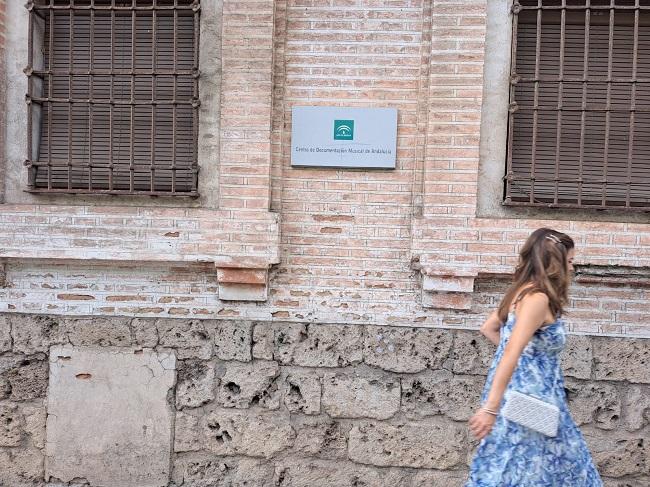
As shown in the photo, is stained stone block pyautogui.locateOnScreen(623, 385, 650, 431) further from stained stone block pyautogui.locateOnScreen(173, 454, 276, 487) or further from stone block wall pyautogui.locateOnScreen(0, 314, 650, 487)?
stained stone block pyautogui.locateOnScreen(173, 454, 276, 487)

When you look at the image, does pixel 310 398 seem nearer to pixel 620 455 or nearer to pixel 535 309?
pixel 535 309

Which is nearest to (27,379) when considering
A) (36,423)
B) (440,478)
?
(36,423)

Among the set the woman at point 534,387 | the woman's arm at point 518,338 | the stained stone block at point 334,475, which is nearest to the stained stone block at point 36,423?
the stained stone block at point 334,475

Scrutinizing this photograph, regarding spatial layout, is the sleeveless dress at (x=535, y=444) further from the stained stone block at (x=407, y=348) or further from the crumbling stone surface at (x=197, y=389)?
the crumbling stone surface at (x=197, y=389)

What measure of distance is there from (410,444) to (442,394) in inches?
14.6

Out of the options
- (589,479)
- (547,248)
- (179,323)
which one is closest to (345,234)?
(179,323)

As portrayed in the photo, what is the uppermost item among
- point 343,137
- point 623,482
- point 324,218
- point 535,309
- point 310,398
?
point 343,137

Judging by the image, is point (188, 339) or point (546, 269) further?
point (188, 339)

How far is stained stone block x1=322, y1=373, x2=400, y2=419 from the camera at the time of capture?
3.99 m

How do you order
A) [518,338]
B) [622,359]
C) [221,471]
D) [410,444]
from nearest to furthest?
[518,338] → [622,359] → [410,444] → [221,471]

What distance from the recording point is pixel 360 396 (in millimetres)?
4012

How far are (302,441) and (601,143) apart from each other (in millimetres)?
2648

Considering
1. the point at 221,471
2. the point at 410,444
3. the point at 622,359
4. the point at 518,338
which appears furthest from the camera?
the point at 221,471

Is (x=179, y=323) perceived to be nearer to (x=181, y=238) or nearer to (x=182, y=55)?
(x=181, y=238)
